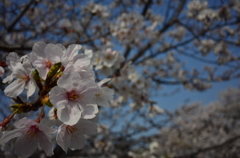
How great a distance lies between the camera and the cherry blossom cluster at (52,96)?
843 millimetres

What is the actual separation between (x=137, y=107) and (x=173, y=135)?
21.0 ft

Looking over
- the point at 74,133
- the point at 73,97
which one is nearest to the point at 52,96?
the point at 73,97

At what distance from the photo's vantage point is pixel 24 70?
3.07 feet

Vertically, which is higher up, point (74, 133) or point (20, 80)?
point (20, 80)

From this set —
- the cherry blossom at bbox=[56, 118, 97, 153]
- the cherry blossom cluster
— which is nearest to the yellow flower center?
the cherry blossom cluster

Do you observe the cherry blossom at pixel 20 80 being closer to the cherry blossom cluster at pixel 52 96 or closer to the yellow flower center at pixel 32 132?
the cherry blossom cluster at pixel 52 96

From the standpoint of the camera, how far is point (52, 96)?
80 centimetres

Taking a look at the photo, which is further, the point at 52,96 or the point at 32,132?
the point at 32,132

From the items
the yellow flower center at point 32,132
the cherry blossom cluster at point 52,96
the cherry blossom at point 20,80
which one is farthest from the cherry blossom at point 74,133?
the cherry blossom at point 20,80

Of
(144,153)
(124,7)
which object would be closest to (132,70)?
(124,7)

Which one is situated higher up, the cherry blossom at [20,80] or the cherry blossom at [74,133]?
the cherry blossom at [20,80]

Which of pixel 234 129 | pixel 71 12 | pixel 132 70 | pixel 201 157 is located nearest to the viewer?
pixel 132 70

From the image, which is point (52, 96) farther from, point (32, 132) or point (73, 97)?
point (32, 132)

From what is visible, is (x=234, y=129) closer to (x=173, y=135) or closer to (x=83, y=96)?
(x=173, y=135)
